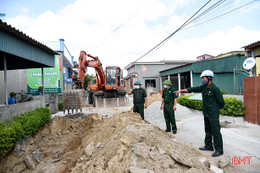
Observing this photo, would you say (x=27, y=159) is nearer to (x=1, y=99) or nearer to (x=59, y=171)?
(x=59, y=171)

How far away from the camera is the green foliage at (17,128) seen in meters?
3.94

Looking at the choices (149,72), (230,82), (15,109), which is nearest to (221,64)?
(230,82)

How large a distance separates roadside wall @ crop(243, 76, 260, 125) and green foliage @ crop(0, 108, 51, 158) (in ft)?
26.1

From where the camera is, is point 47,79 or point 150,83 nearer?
point 47,79

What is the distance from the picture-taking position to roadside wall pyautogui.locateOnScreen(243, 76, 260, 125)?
6.02m

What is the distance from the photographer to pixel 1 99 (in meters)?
14.2

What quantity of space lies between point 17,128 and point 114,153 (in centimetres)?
312

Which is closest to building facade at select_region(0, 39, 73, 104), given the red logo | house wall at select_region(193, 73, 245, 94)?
house wall at select_region(193, 73, 245, 94)

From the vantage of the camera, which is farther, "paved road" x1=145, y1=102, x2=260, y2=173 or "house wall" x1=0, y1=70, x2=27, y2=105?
"house wall" x1=0, y1=70, x2=27, y2=105

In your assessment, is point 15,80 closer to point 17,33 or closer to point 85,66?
point 85,66

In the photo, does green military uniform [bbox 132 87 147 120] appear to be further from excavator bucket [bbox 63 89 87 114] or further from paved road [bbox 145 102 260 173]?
excavator bucket [bbox 63 89 87 114]

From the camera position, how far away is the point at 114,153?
3369 millimetres

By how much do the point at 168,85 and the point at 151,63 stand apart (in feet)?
66.7

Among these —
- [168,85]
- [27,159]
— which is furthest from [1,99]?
[168,85]
